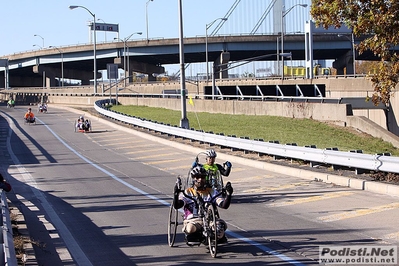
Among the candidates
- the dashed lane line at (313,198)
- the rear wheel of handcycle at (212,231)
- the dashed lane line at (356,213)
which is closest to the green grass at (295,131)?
the dashed lane line at (313,198)

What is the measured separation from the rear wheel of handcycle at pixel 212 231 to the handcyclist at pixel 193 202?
0.18 m

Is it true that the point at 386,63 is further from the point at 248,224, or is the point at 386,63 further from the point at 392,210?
the point at 248,224

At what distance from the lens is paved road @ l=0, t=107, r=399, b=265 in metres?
10.2

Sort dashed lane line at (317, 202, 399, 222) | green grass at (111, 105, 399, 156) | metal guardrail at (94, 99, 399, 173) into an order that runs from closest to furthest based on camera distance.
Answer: dashed lane line at (317, 202, 399, 222)
metal guardrail at (94, 99, 399, 173)
green grass at (111, 105, 399, 156)

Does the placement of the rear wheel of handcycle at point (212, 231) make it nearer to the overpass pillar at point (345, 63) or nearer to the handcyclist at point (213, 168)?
the handcyclist at point (213, 168)

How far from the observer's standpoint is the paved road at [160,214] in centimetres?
1022

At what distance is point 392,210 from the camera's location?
13.1m

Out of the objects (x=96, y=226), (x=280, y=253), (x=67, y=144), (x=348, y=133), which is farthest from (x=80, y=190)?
(x=348, y=133)

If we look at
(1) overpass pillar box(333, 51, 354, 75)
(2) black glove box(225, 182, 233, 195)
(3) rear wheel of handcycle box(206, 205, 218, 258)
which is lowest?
(3) rear wheel of handcycle box(206, 205, 218, 258)

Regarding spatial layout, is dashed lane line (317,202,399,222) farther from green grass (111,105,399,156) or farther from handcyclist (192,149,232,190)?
green grass (111,105,399,156)

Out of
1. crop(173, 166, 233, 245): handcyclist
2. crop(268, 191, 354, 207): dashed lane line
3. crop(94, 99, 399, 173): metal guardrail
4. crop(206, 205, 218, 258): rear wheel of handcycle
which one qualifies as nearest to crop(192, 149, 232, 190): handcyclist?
crop(173, 166, 233, 245): handcyclist

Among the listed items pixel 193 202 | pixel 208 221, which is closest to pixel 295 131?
pixel 193 202

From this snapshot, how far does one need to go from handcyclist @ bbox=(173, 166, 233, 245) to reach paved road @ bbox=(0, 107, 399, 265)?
0.99ft

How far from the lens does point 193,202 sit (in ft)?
34.4
